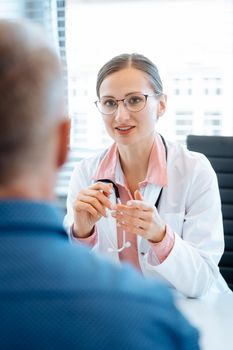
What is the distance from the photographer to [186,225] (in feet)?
4.91

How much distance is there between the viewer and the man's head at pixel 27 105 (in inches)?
18.1

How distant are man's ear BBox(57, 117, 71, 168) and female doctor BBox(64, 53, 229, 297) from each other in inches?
29.9

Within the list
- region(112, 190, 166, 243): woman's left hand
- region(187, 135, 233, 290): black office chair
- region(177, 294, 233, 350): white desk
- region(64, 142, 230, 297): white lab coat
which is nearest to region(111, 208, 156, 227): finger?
region(112, 190, 166, 243): woman's left hand

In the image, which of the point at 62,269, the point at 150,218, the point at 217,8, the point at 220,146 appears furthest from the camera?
the point at 217,8

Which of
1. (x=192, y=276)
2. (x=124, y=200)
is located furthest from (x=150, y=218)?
(x=124, y=200)

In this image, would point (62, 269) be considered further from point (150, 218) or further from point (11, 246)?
point (150, 218)

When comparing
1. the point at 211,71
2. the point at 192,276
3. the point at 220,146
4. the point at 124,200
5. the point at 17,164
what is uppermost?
the point at 211,71

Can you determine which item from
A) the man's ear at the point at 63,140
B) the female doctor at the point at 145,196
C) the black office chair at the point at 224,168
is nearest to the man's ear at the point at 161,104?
the female doctor at the point at 145,196

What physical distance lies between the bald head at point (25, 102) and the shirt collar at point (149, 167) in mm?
1092

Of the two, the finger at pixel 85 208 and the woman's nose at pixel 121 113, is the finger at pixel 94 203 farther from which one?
the woman's nose at pixel 121 113

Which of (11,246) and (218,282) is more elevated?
(11,246)

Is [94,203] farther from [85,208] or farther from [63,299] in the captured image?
[63,299]

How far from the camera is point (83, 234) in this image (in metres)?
1.42

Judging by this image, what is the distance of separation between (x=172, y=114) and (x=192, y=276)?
1.49 metres
